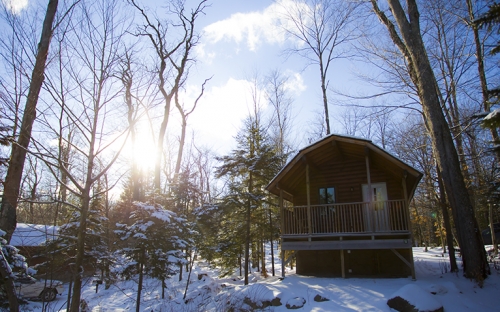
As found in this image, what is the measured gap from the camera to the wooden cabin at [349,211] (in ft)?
37.4

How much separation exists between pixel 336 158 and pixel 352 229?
325cm

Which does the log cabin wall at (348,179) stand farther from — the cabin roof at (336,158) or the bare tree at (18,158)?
the bare tree at (18,158)

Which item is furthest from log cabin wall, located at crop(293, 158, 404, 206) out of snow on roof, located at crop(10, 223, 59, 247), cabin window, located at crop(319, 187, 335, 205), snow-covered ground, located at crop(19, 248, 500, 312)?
snow on roof, located at crop(10, 223, 59, 247)

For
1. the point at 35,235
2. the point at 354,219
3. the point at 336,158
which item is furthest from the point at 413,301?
the point at 35,235

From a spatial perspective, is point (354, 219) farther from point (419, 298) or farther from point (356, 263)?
point (419, 298)

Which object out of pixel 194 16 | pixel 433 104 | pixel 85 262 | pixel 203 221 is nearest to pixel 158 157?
pixel 203 221

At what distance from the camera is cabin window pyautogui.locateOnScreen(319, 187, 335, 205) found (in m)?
14.0

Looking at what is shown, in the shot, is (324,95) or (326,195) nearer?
(326,195)

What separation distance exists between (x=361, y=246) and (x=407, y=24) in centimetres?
Answer: 907

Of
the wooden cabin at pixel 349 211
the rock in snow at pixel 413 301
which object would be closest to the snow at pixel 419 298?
the rock in snow at pixel 413 301

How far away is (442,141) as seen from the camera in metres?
11.5

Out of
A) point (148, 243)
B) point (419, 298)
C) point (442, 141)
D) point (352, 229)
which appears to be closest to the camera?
point (419, 298)

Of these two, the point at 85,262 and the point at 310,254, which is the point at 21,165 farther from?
the point at 310,254

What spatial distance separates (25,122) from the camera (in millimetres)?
6770
